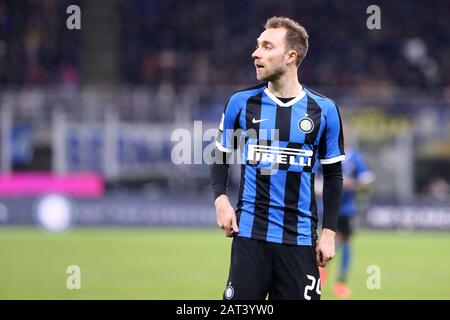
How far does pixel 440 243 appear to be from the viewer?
645 inches

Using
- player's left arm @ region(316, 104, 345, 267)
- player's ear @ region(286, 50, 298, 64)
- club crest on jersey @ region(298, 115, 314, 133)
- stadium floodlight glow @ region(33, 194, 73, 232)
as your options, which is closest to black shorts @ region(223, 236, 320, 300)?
player's left arm @ region(316, 104, 345, 267)

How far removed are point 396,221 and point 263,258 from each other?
42.3 ft

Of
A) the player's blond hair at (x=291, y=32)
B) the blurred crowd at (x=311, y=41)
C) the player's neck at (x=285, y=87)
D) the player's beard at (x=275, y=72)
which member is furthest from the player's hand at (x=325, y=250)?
the blurred crowd at (x=311, y=41)

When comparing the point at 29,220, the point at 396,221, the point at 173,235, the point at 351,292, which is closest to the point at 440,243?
the point at 396,221

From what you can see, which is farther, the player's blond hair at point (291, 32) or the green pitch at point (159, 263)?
the green pitch at point (159, 263)

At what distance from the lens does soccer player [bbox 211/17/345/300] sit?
17.3ft

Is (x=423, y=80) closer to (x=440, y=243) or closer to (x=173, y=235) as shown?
(x=440, y=243)

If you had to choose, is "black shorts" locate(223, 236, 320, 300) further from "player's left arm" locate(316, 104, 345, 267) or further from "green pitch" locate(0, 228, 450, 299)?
"green pitch" locate(0, 228, 450, 299)

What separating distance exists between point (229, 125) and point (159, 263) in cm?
798

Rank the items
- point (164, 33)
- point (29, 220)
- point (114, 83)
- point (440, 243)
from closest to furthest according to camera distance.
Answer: point (440, 243) → point (29, 220) → point (114, 83) → point (164, 33)

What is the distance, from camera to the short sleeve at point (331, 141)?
5.45 m
